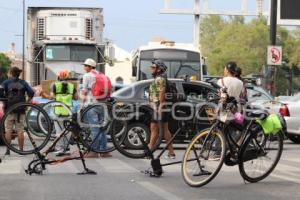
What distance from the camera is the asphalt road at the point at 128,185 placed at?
8.31m

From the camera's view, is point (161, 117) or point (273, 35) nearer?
point (161, 117)

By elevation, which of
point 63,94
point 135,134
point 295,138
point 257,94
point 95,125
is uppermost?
point 63,94

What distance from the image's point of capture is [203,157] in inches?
360

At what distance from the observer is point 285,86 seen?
88375mm

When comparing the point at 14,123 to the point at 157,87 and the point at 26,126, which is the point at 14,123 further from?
the point at 157,87

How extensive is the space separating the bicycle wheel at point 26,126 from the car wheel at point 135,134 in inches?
59.8

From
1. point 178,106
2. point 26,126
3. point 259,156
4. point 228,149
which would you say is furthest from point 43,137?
point 259,156

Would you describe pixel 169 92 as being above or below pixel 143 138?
above

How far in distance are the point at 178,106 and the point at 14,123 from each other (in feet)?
11.0

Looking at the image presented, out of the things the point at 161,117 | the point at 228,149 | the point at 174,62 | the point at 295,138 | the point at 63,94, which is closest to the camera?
the point at 228,149

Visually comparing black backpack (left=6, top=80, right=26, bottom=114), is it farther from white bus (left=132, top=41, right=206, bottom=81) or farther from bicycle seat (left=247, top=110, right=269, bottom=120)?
white bus (left=132, top=41, right=206, bottom=81)

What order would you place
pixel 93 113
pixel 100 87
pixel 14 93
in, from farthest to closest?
pixel 14 93
pixel 100 87
pixel 93 113

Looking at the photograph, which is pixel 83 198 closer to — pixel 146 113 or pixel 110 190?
pixel 110 190

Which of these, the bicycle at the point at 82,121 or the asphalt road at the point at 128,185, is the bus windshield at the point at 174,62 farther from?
the asphalt road at the point at 128,185
